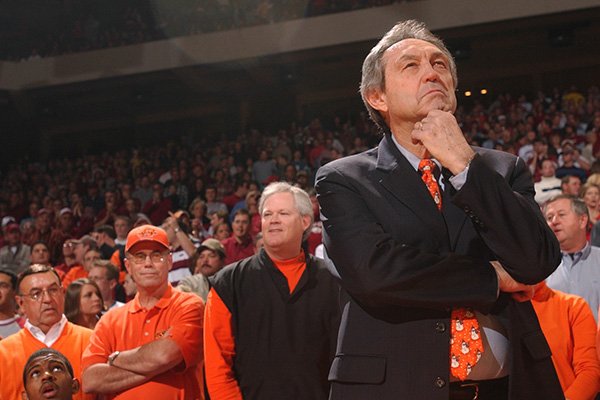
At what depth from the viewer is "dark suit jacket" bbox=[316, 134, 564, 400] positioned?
5.23 ft

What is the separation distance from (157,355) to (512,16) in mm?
11745

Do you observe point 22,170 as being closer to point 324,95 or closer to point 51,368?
point 324,95

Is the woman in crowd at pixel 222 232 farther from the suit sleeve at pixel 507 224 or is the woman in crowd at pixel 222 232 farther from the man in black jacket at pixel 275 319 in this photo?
the suit sleeve at pixel 507 224

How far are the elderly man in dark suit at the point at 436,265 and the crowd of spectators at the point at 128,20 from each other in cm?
1349

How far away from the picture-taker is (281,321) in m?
3.25

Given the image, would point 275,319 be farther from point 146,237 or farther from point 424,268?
point 424,268

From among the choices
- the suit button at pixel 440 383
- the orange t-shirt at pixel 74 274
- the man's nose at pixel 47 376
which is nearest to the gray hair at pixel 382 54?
the suit button at pixel 440 383

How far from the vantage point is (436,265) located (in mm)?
1634

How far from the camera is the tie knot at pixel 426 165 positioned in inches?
71.2

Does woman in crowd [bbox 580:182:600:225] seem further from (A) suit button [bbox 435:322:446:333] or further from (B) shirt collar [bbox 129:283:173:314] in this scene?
(A) suit button [bbox 435:322:446:333]

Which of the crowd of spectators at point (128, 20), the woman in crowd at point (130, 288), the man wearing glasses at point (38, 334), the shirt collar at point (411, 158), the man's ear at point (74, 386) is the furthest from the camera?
the crowd of spectators at point (128, 20)

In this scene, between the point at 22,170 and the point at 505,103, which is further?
the point at 22,170

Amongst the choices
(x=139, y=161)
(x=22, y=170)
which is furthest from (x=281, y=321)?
(x=22, y=170)

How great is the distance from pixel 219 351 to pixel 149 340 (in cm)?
48
